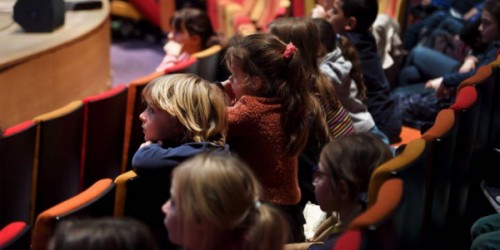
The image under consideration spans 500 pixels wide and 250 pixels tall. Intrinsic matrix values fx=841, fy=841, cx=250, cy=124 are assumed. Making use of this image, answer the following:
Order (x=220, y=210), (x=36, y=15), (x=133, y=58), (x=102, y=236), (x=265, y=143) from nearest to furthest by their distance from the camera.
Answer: (x=102, y=236)
(x=220, y=210)
(x=265, y=143)
(x=36, y=15)
(x=133, y=58)

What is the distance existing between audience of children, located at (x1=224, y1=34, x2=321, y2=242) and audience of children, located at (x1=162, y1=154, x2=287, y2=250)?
70 centimetres

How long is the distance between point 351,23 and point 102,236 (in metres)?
2.33

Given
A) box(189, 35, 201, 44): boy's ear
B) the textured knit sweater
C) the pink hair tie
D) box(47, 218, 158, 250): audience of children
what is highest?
the pink hair tie

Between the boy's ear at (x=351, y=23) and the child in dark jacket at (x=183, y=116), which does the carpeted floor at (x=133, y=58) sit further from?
the child in dark jacket at (x=183, y=116)

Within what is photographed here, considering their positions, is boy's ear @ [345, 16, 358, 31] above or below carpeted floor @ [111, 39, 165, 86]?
above

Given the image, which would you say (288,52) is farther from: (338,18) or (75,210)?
(338,18)

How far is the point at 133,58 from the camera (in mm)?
6039

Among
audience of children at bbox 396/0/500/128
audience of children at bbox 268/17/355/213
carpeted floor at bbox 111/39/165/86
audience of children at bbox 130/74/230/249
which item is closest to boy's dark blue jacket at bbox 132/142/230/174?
audience of children at bbox 130/74/230/249

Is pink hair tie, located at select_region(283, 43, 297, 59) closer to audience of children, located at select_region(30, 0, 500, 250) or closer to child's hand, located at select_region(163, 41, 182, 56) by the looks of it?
audience of children, located at select_region(30, 0, 500, 250)

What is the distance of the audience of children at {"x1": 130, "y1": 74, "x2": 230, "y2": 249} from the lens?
6.70 feet

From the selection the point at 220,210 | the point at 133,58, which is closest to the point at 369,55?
the point at 220,210

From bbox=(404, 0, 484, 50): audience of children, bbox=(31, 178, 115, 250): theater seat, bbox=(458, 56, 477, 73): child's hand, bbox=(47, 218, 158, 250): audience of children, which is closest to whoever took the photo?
bbox=(47, 218, 158, 250): audience of children

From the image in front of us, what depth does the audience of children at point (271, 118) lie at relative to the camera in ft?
7.68

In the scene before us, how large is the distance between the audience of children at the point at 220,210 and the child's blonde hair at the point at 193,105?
1.59ft
